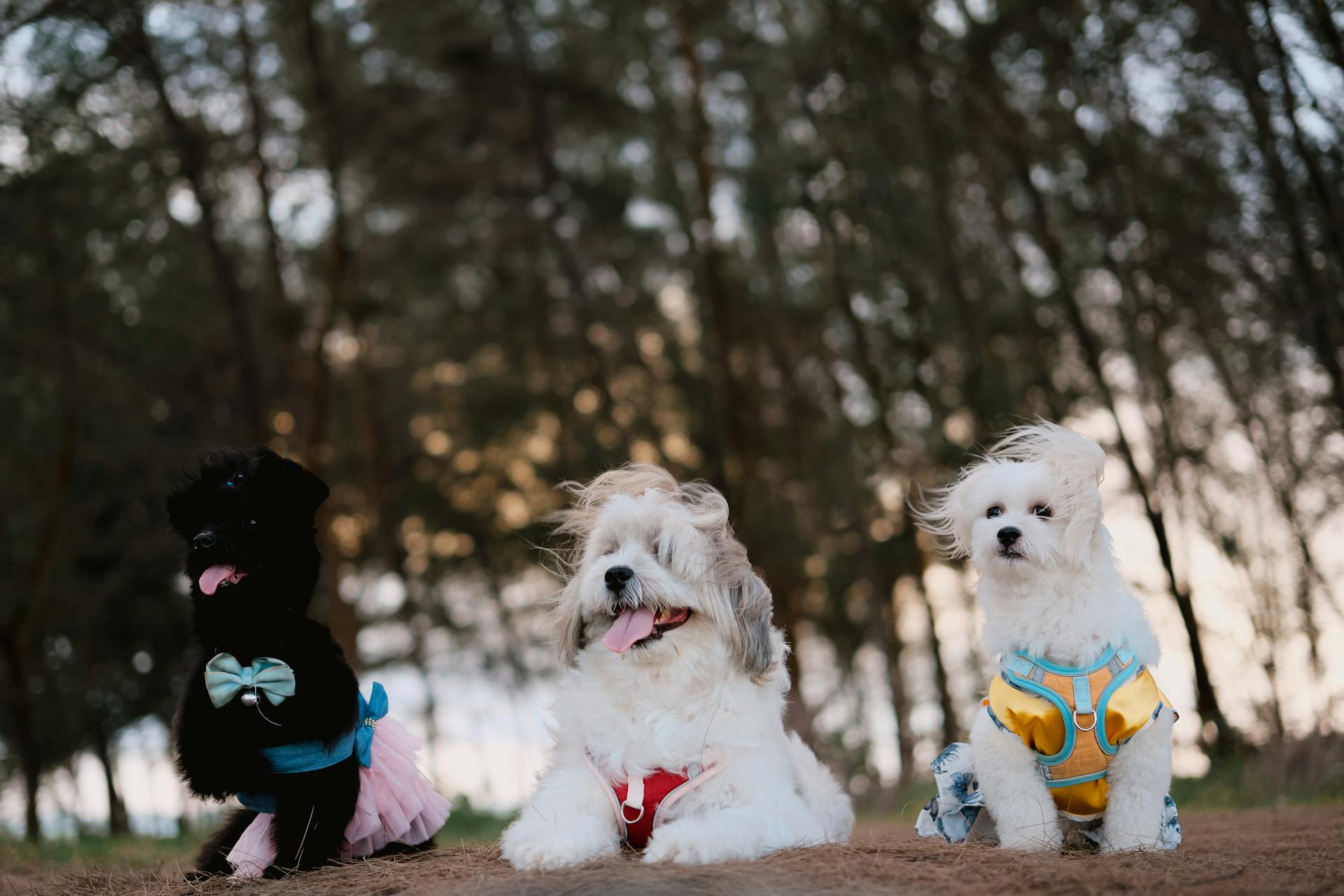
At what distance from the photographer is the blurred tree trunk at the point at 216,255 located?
34.9 ft

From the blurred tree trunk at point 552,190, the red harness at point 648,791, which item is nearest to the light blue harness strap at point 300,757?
the red harness at point 648,791

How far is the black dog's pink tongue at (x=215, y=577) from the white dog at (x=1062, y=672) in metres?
2.69

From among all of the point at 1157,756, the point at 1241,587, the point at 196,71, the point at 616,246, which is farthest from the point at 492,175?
the point at 1157,756

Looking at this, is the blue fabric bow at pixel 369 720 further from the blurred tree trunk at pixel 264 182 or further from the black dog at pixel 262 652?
the blurred tree trunk at pixel 264 182

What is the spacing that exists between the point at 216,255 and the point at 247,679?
349 inches

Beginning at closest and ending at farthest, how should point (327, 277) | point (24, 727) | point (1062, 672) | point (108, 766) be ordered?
point (1062, 672) → point (24, 727) → point (327, 277) → point (108, 766)

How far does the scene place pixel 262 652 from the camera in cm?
394

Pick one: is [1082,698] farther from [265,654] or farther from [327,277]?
[327,277]

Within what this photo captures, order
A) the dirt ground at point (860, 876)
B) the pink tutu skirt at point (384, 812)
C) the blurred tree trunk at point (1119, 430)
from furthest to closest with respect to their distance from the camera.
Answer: the blurred tree trunk at point (1119, 430) → the pink tutu skirt at point (384, 812) → the dirt ground at point (860, 876)

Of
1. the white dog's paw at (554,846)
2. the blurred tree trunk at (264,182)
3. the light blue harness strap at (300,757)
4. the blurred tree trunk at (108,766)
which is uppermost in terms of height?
the blurred tree trunk at (264,182)

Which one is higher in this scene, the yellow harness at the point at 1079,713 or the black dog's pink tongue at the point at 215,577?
the black dog's pink tongue at the point at 215,577

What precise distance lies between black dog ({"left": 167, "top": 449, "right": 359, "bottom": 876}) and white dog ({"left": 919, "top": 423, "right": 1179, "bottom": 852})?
2.34 m

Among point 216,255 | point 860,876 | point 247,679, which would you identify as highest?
point 216,255

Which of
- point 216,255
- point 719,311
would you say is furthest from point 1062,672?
point 719,311
